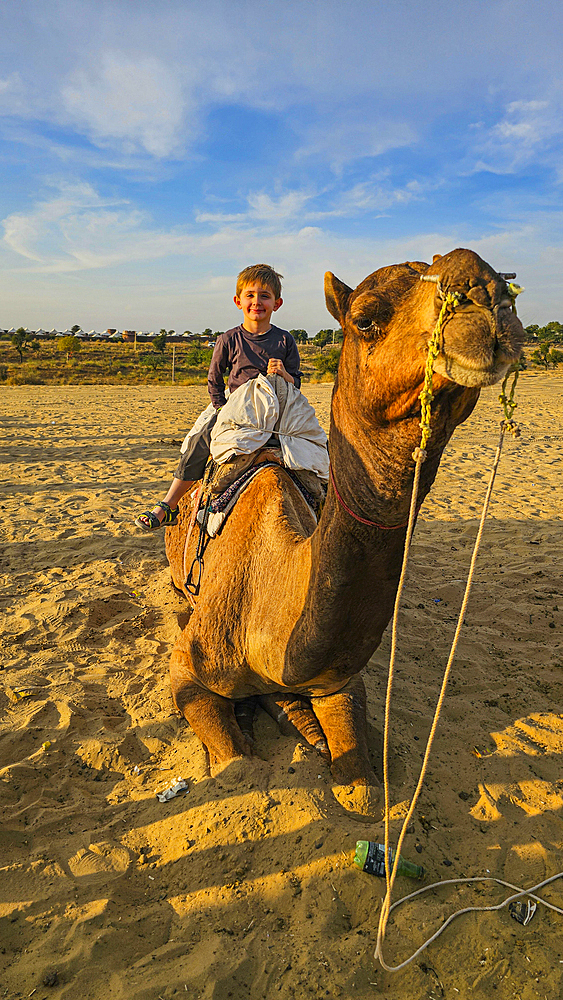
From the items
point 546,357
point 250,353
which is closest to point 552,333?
point 546,357

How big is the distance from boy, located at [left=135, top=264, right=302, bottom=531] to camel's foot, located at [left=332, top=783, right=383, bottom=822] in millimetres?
2719

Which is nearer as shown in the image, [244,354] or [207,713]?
[207,713]

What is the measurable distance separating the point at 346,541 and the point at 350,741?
1.56 meters

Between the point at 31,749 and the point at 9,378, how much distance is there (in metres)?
29.2

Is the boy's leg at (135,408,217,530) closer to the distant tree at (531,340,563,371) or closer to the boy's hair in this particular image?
the boy's hair

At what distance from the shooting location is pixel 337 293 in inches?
85.6

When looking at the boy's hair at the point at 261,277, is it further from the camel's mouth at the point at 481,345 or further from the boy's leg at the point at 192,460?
the camel's mouth at the point at 481,345

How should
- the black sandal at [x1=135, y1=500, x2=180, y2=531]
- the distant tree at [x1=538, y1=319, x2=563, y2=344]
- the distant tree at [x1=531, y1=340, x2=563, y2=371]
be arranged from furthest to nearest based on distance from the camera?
the distant tree at [x1=538, y1=319, x2=563, y2=344]
the distant tree at [x1=531, y1=340, x2=563, y2=371]
the black sandal at [x1=135, y1=500, x2=180, y2=531]

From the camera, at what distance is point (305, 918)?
7.88 ft

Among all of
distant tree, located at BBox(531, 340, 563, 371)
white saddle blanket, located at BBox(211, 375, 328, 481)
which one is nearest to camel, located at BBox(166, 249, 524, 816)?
white saddle blanket, located at BBox(211, 375, 328, 481)

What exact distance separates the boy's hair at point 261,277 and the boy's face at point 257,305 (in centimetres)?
2

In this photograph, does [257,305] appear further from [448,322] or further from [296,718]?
[448,322]

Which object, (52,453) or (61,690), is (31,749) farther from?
(52,453)

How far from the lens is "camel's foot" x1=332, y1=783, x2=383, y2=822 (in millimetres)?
2896
